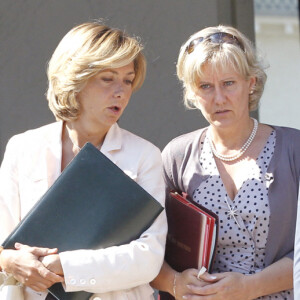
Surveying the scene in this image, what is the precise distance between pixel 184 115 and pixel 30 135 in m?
1.63

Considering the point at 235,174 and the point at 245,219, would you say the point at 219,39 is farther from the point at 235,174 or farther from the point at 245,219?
the point at 245,219

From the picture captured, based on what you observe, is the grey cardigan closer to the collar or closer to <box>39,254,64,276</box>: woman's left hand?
the collar

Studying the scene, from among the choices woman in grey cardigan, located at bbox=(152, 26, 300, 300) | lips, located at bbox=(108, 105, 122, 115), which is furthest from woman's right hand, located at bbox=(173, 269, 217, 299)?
lips, located at bbox=(108, 105, 122, 115)

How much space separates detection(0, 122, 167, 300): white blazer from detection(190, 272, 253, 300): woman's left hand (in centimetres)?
21

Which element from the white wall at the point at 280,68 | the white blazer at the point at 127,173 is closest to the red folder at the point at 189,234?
the white blazer at the point at 127,173

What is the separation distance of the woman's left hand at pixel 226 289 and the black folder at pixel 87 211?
38 centimetres

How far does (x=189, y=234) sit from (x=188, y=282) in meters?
0.19

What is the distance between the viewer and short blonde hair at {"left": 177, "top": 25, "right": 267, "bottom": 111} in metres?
4.08

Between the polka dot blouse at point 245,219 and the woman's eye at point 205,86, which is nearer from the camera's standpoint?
the polka dot blouse at point 245,219

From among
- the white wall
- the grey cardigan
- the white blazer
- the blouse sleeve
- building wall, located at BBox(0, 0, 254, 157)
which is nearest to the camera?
the white blazer

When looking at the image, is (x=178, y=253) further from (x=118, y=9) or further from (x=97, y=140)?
(x=118, y=9)

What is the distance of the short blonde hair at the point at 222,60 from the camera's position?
4.08m

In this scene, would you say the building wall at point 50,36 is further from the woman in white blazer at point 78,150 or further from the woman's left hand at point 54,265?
the woman's left hand at point 54,265

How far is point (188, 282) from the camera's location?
12.9 feet
